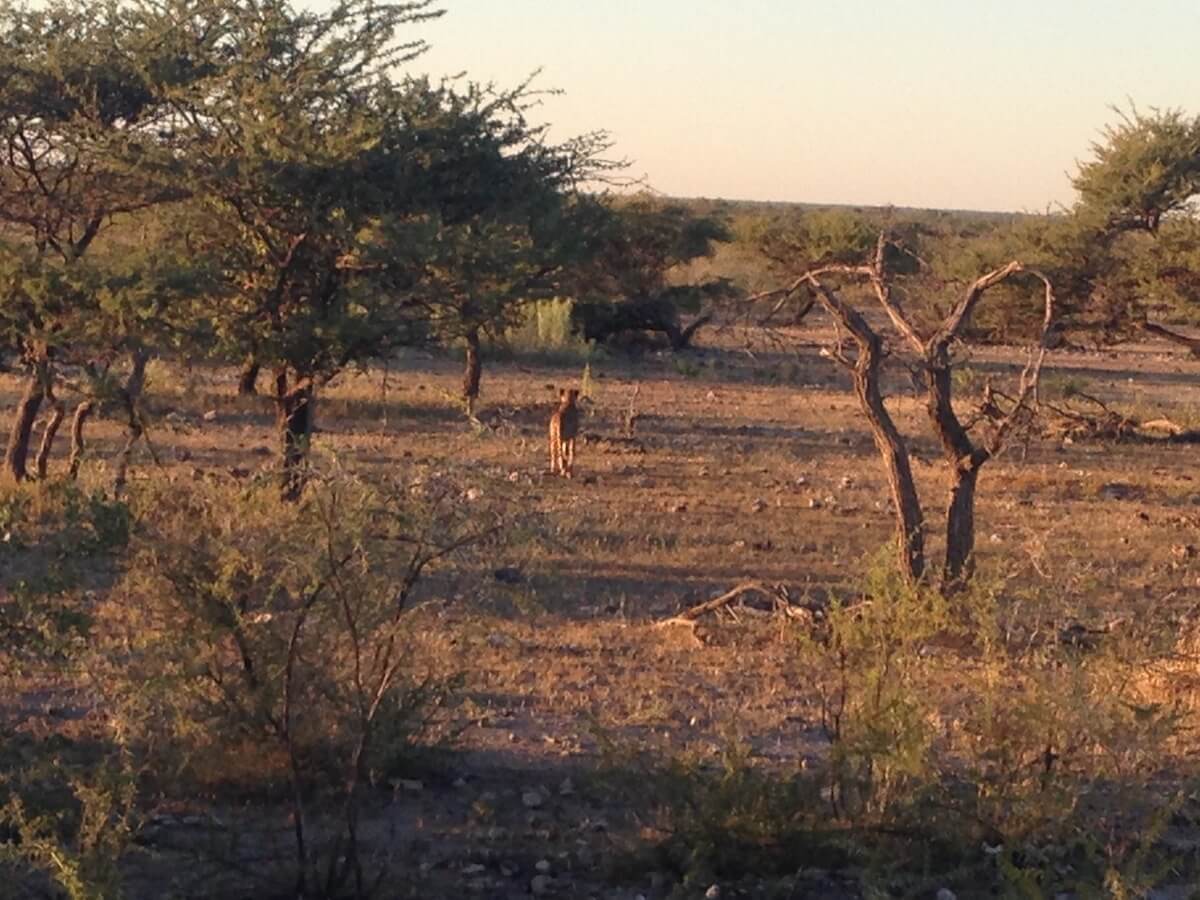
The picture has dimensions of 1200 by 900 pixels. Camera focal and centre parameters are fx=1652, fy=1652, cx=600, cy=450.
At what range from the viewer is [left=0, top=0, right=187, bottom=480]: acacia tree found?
1338 cm

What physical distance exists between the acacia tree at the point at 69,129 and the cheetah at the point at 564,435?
4.04m

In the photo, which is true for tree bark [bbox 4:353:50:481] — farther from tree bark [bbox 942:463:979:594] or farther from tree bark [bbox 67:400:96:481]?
tree bark [bbox 942:463:979:594]

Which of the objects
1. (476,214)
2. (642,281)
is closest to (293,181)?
(476,214)

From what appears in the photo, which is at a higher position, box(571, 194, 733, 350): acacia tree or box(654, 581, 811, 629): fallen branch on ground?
box(571, 194, 733, 350): acacia tree

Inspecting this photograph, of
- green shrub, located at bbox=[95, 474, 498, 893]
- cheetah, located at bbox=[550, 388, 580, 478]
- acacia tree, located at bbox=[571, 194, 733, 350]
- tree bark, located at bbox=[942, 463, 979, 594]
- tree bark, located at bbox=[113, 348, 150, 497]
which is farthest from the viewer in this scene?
acacia tree, located at bbox=[571, 194, 733, 350]

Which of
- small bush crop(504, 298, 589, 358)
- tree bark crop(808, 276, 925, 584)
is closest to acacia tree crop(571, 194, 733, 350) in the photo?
small bush crop(504, 298, 589, 358)

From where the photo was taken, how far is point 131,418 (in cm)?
1019

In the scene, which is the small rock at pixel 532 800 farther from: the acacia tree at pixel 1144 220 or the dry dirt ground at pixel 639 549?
the acacia tree at pixel 1144 220

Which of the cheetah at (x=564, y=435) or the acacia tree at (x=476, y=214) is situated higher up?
the acacia tree at (x=476, y=214)

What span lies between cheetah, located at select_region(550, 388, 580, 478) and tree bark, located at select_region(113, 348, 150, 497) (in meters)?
4.40

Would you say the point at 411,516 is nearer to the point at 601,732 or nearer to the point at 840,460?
the point at 601,732

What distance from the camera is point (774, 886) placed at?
580cm

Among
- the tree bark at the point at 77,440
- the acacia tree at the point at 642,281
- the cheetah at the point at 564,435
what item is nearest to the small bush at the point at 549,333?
the acacia tree at the point at 642,281

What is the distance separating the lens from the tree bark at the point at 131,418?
30.5 feet
